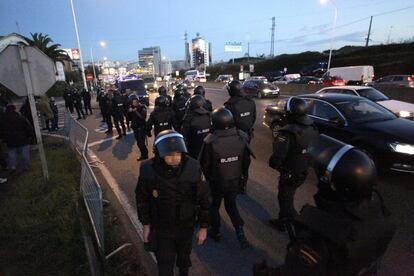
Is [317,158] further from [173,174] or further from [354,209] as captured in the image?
[173,174]

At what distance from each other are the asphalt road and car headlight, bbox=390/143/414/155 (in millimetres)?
669

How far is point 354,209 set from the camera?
1.61 m

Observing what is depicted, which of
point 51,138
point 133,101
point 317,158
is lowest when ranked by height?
point 51,138

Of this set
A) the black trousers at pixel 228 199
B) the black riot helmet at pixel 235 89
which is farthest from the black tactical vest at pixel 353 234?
the black riot helmet at pixel 235 89

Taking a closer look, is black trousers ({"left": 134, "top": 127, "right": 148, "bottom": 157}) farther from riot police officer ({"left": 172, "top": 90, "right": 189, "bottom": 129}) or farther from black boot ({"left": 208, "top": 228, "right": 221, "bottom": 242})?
black boot ({"left": 208, "top": 228, "right": 221, "bottom": 242})

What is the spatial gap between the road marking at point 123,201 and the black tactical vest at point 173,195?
144 centimetres

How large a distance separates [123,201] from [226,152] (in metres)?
2.90

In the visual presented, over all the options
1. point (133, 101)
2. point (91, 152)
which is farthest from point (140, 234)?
point (91, 152)

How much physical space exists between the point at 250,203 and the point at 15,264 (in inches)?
145

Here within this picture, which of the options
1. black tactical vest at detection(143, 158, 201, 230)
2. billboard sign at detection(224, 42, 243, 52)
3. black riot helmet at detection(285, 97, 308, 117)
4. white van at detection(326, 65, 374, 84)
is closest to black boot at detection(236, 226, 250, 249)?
black tactical vest at detection(143, 158, 201, 230)

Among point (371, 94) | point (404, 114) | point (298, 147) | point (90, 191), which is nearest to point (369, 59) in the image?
point (371, 94)

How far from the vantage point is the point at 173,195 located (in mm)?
2580

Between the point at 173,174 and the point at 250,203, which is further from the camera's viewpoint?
the point at 250,203

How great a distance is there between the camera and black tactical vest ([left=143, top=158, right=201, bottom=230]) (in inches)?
101
